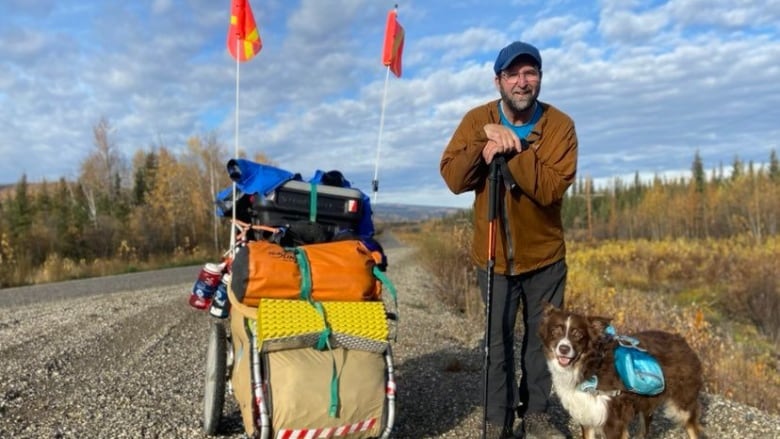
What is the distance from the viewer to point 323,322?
3.80 metres

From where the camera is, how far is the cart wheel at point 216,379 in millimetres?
4621

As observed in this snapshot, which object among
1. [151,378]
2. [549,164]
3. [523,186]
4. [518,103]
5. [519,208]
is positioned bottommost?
[151,378]

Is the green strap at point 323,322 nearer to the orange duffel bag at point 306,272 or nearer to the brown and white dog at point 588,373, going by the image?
the orange duffel bag at point 306,272

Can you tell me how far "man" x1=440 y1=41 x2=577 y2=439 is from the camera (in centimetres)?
398

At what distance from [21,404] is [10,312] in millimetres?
7570

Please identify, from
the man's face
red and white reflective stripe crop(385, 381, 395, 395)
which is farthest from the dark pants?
the man's face

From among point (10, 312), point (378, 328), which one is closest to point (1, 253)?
point (10, 312)

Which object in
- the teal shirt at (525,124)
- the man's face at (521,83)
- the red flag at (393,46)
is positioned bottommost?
the teal shirt at (525,124)

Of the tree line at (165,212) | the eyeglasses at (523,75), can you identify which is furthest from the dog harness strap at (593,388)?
the tree line at (165,212)

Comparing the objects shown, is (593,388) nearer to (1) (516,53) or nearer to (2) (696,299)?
(1) (516,53)

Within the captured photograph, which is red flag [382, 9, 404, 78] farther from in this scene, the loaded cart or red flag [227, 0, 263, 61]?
the loaded cart

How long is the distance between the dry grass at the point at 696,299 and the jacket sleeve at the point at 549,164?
543 centimetres

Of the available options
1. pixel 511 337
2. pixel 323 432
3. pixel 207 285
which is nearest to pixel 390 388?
pixel 323 432

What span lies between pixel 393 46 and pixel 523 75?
111 inches
